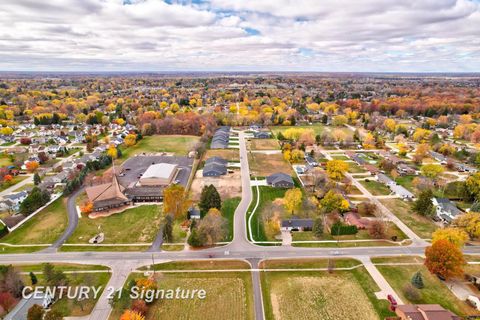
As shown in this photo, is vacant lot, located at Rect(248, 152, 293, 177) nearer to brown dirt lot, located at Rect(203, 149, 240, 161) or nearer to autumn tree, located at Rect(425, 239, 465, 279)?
brown dirt lot, located at Rect(203, 149, 240, 161)

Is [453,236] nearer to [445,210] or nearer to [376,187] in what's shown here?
[445,210]

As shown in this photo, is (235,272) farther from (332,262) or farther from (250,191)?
(250,191)

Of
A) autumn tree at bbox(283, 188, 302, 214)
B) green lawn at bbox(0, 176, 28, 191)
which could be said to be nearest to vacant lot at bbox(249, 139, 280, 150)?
autumn tree at bbox(283, 188, 302, 214)

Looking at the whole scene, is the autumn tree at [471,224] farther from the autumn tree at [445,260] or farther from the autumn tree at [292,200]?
the autumn tree at [292,200]

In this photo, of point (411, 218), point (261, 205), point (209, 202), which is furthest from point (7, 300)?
point (411, 218)

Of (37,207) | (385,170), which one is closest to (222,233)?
(37,207)

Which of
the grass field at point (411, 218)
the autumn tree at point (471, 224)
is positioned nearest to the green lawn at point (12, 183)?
the grass field at point (411, 218)
